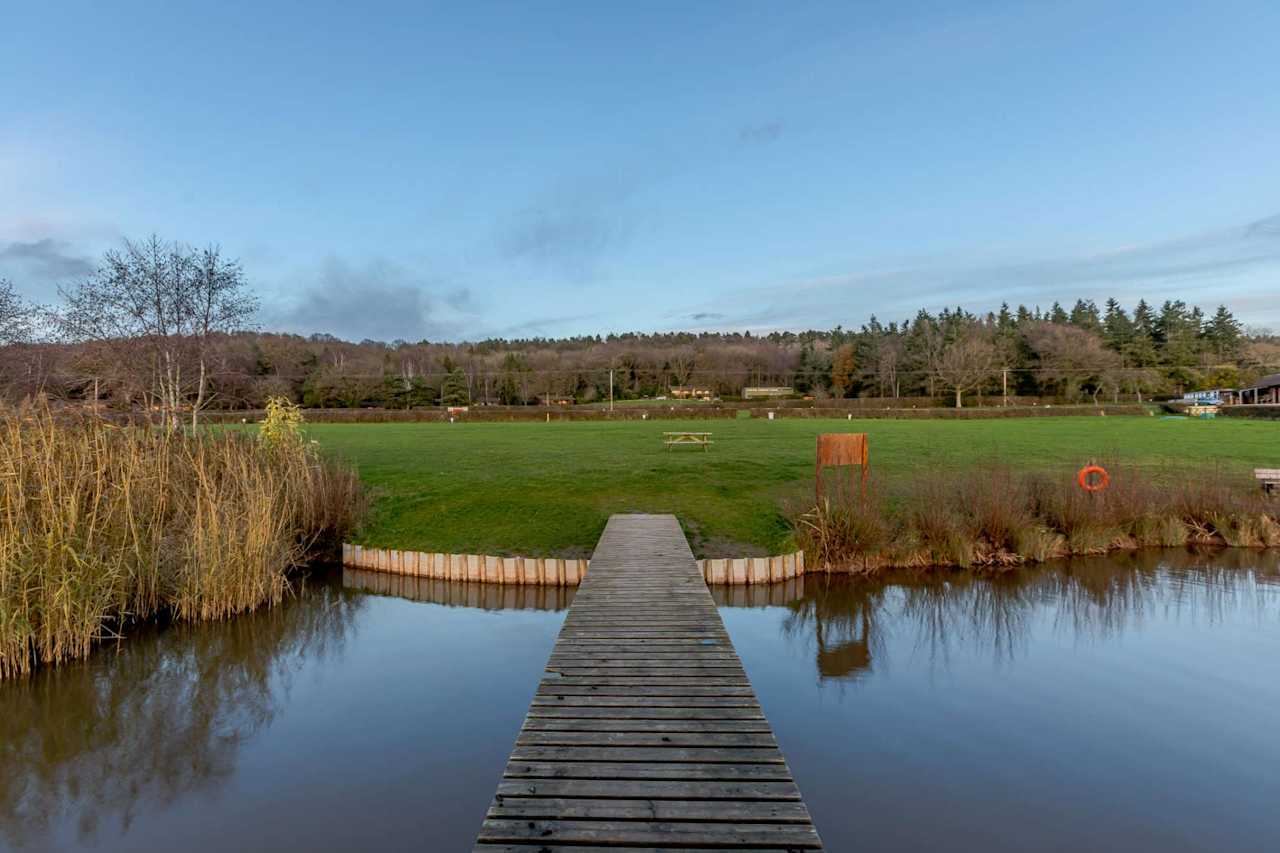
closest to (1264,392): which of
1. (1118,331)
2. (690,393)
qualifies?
(1118,331)

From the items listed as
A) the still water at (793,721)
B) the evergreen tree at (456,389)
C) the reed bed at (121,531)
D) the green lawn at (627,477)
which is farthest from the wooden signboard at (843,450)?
the evergreen tree at (456,389)

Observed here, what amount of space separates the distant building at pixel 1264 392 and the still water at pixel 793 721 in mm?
66632

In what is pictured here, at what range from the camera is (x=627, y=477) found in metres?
17.7

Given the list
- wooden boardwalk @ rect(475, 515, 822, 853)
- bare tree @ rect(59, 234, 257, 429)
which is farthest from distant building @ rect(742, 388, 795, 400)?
wooden boardwalk @ rect(475, 515, 822, 853)

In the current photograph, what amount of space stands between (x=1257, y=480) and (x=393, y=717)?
19102mm

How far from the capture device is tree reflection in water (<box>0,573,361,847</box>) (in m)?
5.61

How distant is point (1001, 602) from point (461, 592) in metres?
8.79

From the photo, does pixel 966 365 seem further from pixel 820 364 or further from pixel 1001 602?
pixel 1001 602

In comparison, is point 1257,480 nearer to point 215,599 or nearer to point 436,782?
point 436,782

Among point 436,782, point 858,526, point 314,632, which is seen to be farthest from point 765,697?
point 314,632

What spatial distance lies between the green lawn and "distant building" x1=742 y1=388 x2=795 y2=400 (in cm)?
6047

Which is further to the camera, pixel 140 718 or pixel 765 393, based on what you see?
pixel 765 393

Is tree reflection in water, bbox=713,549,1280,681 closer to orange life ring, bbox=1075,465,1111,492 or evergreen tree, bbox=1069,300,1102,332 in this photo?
orange life ring, bbox=1075,465,1111,492

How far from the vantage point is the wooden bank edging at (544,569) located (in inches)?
463
